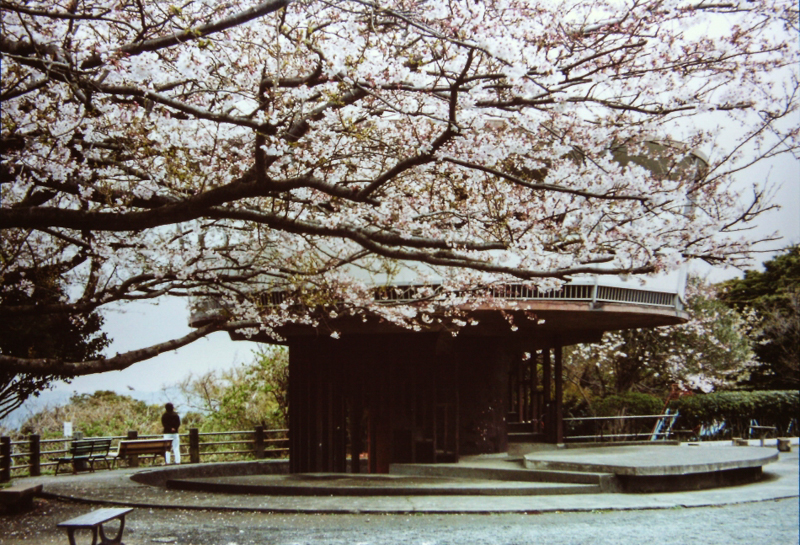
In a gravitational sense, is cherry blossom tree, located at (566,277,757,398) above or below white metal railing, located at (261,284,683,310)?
below

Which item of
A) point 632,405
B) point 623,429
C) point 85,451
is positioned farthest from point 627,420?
point 85,451

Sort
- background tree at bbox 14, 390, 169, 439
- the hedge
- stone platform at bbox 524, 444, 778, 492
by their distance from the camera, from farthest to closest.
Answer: background tree at bbox 14, 390, 169, 439 → the hedge → stone platform at bbox 524, 444, 778, 492

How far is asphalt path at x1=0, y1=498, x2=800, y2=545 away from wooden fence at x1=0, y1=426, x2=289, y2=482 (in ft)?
25.8

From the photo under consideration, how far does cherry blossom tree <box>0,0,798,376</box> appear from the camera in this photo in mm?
6613

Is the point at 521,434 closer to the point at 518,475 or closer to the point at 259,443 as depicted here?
the point at 518,475

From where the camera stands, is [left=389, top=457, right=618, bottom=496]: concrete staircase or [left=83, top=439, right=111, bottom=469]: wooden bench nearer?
[left=389, top=457, right=618, bottom=496]: concrete staircase

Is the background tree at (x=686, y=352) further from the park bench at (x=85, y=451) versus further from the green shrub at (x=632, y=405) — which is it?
the park bench at (x=85, y=451)

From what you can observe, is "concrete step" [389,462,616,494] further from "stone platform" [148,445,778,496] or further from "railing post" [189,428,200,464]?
"railing post" [189,428,200,464]

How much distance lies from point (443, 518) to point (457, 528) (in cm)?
81

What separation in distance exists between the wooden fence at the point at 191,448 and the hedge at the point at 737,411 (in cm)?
1254

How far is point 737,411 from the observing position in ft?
68.2

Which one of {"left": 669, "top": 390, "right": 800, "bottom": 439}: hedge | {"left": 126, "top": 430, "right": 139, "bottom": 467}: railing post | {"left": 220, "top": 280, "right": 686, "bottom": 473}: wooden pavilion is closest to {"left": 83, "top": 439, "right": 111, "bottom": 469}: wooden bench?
{"left": 126, "top": 430, "right": 139, "bottom": 467}: railing post

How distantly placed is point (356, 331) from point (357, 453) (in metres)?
3.01

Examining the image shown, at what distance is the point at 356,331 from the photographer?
14766 millimetres
